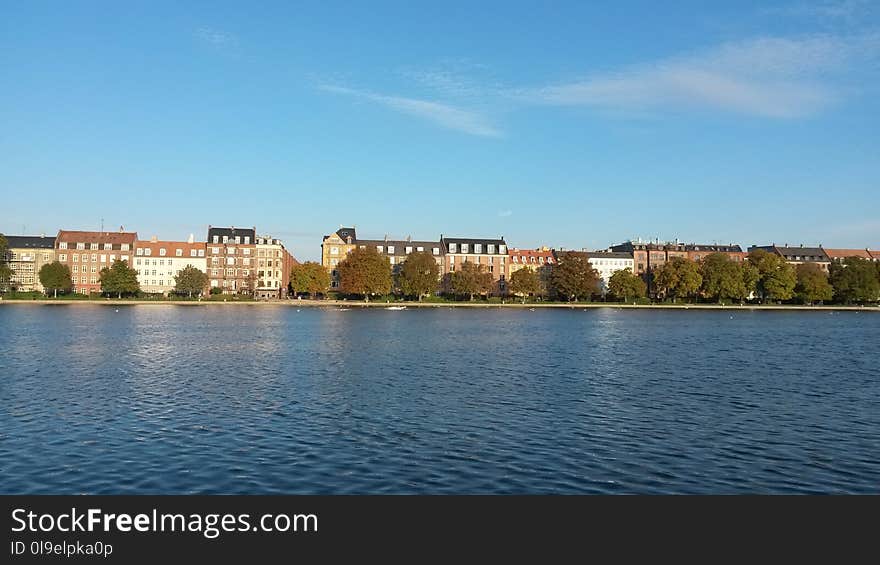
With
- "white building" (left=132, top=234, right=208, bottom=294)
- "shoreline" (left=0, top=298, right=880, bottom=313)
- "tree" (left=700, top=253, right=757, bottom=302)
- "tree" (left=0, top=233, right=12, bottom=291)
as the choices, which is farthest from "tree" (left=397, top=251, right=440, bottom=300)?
"tree" (left=0, top=233, right=12, bottom=291)

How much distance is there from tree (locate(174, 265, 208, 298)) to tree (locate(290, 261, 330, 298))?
18.5 m


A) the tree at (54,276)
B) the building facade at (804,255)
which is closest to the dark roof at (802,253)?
the building facade at (804,255)

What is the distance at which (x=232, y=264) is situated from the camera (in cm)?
15062

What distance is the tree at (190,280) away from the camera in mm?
138875

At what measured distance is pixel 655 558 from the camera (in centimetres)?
1196

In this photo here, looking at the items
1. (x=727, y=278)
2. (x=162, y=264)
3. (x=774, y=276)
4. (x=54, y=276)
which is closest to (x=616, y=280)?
(x=727, y=278)

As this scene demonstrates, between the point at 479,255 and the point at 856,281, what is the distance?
80.3 m

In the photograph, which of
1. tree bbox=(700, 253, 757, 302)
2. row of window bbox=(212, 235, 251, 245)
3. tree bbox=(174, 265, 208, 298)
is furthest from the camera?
row of window bbox=(212, 235, 251, 245)

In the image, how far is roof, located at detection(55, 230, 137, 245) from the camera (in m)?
149

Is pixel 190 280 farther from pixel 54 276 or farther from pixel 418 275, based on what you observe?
pixel 418 275

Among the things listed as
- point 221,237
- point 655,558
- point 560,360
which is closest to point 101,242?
point 221,237

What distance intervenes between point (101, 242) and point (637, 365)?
13771cm

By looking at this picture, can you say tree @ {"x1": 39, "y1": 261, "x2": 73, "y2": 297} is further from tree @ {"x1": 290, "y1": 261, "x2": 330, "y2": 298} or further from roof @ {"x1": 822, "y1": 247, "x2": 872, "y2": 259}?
roof @ {"x1": 822, "y1": 247, "x2": 872, "y2": 259}

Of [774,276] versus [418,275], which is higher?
[774,276]
